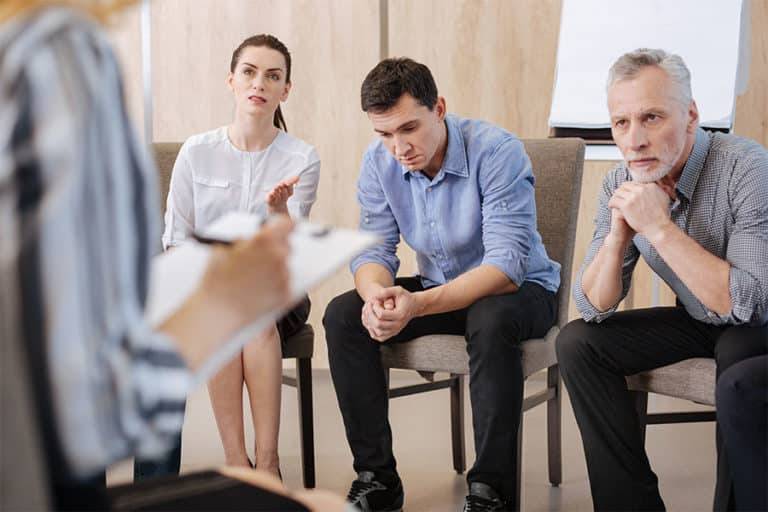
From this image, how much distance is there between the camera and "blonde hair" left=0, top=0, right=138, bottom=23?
2.34 feet

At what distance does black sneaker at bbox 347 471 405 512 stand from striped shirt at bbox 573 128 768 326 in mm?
662

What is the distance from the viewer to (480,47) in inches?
141

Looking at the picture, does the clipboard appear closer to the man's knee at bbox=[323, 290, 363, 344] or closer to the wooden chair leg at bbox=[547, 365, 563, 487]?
the man's knee at bbox=[323, 290, 363, 344]

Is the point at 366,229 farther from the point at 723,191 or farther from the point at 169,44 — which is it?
the point at 169,44

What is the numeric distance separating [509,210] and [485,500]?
0.69m

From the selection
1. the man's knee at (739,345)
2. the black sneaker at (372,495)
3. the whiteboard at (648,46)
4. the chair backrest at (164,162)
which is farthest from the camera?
the whiteboard at (648,46)

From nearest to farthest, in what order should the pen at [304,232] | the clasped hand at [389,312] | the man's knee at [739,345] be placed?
the pen at [304,232] < the man's knee at [739,345] < the clasped hand at [389,312]

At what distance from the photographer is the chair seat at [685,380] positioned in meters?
1.83

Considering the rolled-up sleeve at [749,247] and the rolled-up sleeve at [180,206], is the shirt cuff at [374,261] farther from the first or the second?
the rolled-up sleeve at [749,247]

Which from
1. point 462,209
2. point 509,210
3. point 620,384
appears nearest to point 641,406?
point 620,384

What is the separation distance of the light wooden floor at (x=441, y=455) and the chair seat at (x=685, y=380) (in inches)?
20.3

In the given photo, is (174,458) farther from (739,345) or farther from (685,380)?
(739,345)

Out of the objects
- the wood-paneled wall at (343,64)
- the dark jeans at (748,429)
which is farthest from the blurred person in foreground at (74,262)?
the wood-paneled wall at (343,64)

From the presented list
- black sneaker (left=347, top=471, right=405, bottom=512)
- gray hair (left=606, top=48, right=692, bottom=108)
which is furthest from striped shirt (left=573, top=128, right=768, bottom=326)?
black sneaker (left=347, top=471, right=405, bottom=512)
